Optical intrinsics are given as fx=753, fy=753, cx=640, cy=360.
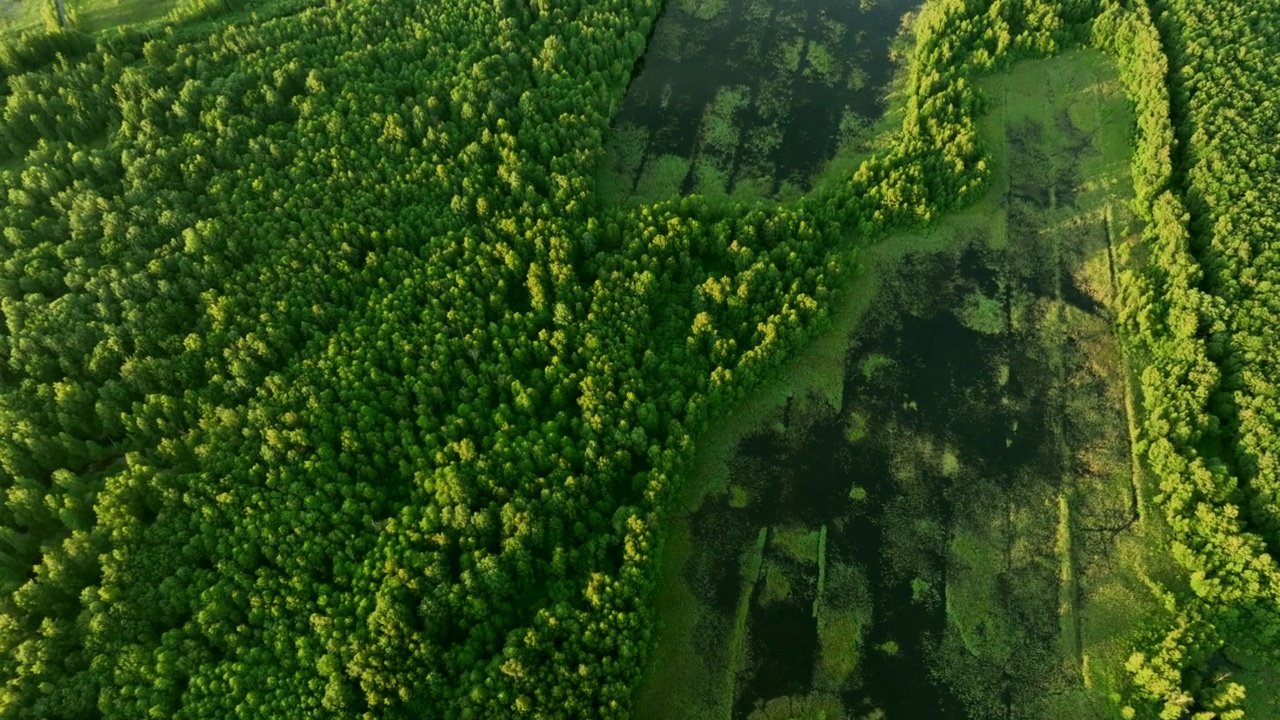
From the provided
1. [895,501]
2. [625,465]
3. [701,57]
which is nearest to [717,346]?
[625,465]

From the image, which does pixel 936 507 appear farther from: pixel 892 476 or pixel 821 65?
pixel 821 65

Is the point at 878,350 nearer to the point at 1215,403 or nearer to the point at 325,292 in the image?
the point at 1215,403

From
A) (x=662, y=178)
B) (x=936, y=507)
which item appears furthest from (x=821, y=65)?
(x=936, y=507)

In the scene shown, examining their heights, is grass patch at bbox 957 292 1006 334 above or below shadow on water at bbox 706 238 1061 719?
above

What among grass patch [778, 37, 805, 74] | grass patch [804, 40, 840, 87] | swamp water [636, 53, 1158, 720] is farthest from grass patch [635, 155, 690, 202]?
swamp water [636, 53, 1158, 720]

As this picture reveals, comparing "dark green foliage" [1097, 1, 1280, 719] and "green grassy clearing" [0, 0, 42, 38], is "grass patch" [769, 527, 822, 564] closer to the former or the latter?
"dark green foliage" [1097, 1, 1280, 719]

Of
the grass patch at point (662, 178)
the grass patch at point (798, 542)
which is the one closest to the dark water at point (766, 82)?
the grass patch at point (662, 178)

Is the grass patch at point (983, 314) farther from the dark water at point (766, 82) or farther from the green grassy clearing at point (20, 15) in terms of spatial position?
the green grassy clearing at point (20, 15)
